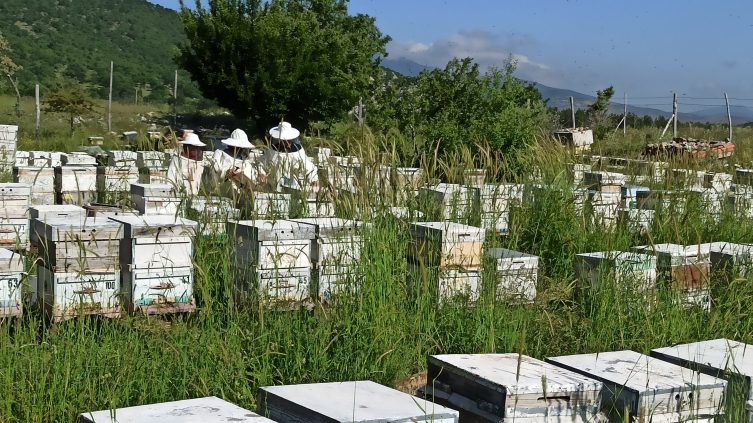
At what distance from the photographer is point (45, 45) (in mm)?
70812

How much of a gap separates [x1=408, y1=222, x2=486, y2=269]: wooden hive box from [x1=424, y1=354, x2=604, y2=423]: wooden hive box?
1793 mm

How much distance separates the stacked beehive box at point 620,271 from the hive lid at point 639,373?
1495mm

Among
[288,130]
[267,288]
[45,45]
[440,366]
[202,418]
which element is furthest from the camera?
[45,45]

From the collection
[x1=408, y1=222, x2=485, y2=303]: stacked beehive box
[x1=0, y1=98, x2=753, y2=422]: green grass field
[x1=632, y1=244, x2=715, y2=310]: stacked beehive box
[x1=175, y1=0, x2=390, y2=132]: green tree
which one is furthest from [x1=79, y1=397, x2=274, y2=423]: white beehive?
[x1=175, y1=0, x2=390, y2=132]: green tree

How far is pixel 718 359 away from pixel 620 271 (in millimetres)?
1664

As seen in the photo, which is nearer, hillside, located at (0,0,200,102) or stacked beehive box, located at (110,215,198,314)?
stacked beehive box, located at (110,215,198,314)

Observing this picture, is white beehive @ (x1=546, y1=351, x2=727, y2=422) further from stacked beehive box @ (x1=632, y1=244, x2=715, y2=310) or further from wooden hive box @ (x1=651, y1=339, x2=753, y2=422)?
stacked beehive box @ (x1=632, y1=244, x2=715, y2=310)

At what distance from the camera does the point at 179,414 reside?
229cm

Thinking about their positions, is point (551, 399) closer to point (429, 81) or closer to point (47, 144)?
point (429, 81)

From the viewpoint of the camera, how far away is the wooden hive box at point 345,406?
2.38m

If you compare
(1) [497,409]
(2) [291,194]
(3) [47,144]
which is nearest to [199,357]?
(1) [497,409]

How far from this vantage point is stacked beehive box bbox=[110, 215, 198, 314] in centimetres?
491

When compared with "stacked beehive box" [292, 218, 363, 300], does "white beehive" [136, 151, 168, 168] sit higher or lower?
higher

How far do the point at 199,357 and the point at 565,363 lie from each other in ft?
5.42
